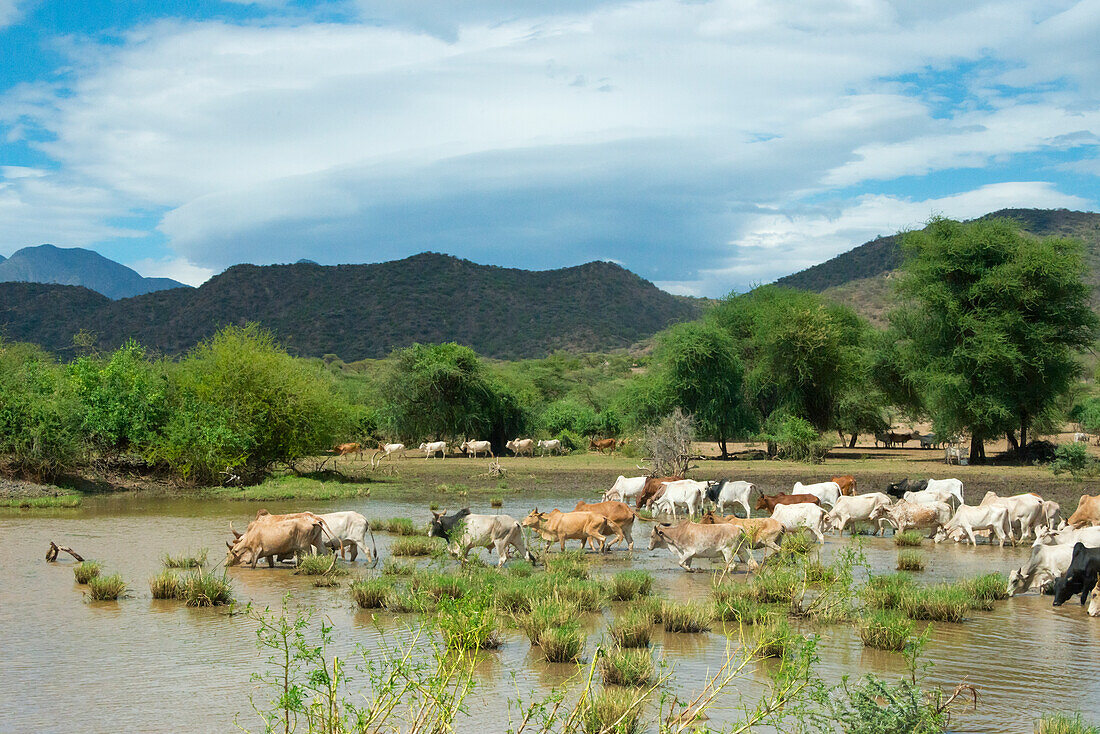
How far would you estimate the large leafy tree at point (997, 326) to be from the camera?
1346 inches

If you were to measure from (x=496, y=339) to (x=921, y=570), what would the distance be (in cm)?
9446

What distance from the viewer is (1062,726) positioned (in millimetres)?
6547

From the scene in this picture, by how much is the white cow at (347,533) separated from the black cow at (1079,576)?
387 inches

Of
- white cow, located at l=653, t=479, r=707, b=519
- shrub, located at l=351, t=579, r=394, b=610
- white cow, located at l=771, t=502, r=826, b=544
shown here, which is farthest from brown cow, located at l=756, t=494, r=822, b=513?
shrub, located at l=351, t=579, r=394, b=610

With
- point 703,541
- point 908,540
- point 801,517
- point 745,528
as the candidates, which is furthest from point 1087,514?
point 703,541

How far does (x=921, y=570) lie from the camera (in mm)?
14750

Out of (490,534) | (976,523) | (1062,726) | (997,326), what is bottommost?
(976,523)

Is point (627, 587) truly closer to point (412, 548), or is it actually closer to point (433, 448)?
point (412, 548)

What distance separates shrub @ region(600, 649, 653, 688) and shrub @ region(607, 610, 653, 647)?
1.02 m

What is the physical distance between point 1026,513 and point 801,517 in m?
4.72

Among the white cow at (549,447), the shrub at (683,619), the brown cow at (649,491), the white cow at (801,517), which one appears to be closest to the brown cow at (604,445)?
the white cow at (549,447)

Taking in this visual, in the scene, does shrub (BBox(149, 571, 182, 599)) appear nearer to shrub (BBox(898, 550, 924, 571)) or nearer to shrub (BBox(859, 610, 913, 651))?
shrub (BBox(859, 610, 913, 651))

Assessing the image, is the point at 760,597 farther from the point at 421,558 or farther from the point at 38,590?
the point at 38,590

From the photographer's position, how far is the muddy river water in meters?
7.44
